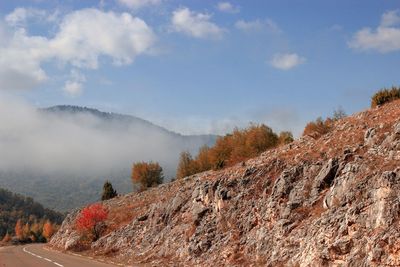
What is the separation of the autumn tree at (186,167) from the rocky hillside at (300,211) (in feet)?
137

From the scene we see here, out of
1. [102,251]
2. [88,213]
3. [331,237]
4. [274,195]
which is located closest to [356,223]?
[331,237]

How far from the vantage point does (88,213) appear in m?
58.5

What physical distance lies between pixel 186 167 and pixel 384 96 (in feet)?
172

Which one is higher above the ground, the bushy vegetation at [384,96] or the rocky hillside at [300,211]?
the bushy vegetation at [384,96]

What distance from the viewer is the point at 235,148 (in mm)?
64625

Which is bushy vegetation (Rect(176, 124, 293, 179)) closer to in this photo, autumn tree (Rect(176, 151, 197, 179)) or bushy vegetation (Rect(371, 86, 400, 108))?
autumn tree (Rect(176, 151, 197, 179))

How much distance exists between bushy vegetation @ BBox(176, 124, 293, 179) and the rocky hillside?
13254 millimetres

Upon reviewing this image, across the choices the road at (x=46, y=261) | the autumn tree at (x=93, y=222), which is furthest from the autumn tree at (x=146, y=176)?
the road at (x=46, y=261)

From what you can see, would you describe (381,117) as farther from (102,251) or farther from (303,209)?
(102,251)

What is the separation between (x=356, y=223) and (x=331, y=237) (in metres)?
1.46

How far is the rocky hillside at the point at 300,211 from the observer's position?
2184 centimetres

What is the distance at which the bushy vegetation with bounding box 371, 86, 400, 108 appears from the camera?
4331cm

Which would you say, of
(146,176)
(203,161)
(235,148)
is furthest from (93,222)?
(146,176)

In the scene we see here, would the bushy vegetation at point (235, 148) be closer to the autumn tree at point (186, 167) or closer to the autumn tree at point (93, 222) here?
the autumn tree at point (186, 167)
